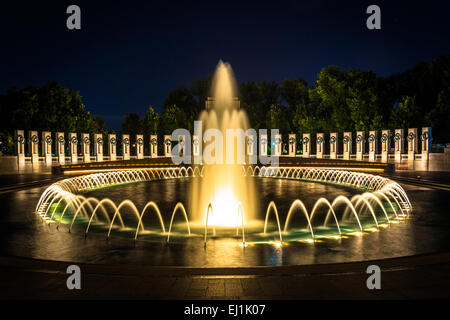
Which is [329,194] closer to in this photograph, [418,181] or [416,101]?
[418,181]

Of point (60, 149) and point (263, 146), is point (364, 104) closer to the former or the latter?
point (263, 146)

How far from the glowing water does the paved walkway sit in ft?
12.6

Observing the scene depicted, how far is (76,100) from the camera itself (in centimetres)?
6438

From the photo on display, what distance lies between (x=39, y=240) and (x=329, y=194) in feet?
48.4

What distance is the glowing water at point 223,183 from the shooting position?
44.7 feet

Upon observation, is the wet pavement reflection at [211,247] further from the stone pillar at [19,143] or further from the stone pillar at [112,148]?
the stone pillar at [112,148]

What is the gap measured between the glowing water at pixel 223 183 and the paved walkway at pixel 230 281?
151 inches

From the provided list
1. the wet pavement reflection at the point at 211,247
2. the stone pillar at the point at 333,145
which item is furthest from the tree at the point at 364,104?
Result: the wet pavement reflection at the point at 211,247

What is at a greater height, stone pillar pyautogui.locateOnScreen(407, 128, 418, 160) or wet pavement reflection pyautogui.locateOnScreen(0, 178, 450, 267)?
stone pillar pyautogui.locateOnScreen(407, 128, 418, 160)

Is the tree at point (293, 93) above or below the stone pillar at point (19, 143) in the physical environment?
above

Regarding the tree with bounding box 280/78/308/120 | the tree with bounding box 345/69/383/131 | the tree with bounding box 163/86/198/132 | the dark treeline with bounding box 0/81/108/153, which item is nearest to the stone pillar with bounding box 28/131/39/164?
the dark treeline with bounding box 0/81/108/153

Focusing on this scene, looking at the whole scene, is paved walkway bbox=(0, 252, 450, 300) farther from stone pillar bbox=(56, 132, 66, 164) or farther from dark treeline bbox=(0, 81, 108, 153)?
dark treeline bbox=(0, 81, 108, 153)

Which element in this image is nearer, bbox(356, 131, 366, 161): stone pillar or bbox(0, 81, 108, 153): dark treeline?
bbox(356, 131, 366, 161): stone pillar

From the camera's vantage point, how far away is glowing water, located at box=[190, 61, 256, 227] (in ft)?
44.7
